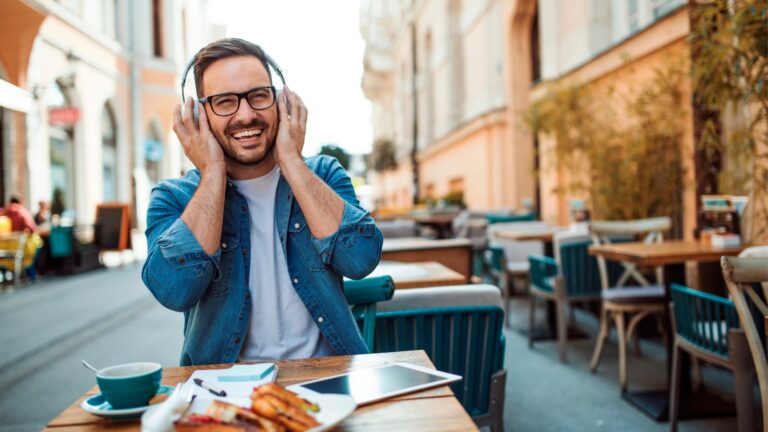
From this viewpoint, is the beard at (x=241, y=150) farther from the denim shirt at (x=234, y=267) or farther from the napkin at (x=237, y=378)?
the napkin at (x=237, y=378)

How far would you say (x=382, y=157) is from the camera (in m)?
30.0

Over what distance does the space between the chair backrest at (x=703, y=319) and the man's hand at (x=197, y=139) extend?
6.91 ft

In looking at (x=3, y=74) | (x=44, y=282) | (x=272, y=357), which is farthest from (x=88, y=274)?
(x=272, y=357)

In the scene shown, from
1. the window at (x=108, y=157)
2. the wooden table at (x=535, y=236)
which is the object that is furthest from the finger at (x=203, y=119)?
the window at (x=108, y=157)

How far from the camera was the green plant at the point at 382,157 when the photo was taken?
29.9 meters

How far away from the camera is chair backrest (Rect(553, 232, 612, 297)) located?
178 inches

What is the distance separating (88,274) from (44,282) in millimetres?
1085

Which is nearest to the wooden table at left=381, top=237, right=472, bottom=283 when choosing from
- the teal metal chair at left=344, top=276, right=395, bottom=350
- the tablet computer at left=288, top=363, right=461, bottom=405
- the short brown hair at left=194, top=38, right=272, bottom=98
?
the teal metal chair at left=344, top=276, right=395, bottom=350

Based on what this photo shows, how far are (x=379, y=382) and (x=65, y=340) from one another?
16.9ft

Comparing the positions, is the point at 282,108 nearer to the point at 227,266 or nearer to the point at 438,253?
the point at 227,266

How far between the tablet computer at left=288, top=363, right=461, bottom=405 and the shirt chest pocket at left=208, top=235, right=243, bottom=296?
546 millimetres

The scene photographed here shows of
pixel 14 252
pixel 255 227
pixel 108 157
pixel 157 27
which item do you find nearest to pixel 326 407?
pixel 255 227

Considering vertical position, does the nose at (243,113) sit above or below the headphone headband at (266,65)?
below

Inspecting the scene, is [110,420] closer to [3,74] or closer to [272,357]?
[272,357]
